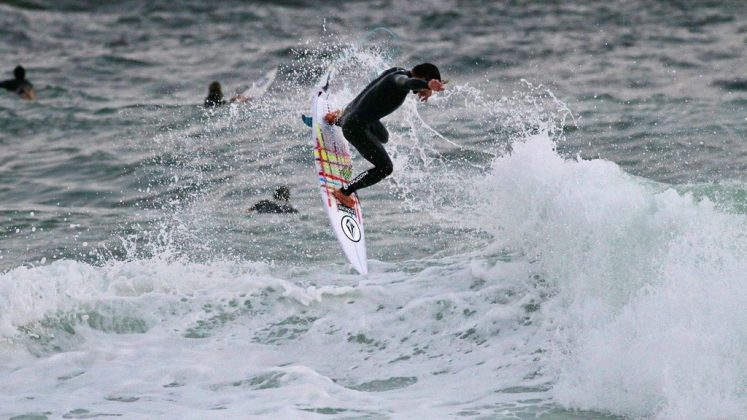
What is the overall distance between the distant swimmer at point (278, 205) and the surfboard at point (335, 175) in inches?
102

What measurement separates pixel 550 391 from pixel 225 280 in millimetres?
4222

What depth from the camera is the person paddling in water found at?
9742 millimetres

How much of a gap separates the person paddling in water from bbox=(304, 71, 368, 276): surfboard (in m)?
0.29

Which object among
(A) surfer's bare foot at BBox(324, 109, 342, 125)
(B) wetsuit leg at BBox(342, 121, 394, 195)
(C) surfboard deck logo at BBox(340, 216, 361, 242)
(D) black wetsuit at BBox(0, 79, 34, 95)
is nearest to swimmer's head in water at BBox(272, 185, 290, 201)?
(A) surfer's bare foot at BBox(324, 109, 342, 125)

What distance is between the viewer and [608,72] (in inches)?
811

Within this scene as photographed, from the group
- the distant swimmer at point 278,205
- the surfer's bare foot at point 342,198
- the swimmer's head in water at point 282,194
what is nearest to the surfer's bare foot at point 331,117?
the surfer's bare foot at point 342,198

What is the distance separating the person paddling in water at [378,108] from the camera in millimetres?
9742

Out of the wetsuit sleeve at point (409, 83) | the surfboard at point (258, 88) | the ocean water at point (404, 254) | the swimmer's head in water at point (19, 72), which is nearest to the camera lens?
the ocean water at point (404, 254)

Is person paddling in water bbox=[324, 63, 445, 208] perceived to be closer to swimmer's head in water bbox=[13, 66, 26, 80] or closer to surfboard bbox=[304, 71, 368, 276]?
surfboard bbox=[304, 71, 368, 276]

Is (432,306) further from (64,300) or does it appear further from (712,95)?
(712,95)

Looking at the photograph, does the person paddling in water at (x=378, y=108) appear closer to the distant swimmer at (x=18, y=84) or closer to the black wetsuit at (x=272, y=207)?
the black wetsuit at (x=272, y=207)

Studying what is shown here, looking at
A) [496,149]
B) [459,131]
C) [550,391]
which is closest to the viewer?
[550,391]

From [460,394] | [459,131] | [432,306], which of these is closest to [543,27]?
[459,131]

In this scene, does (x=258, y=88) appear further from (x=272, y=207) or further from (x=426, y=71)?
(x=426, y=71)
